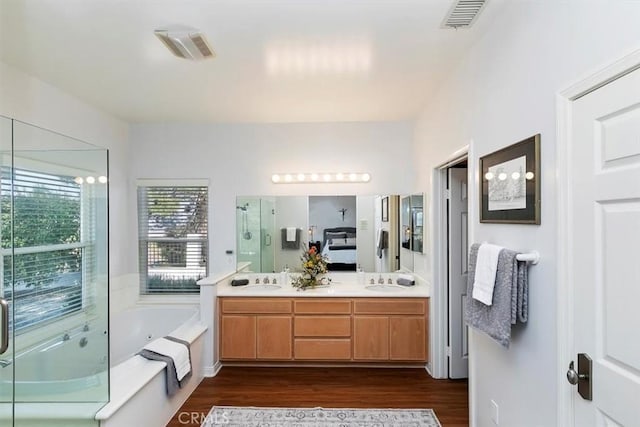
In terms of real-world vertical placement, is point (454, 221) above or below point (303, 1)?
below

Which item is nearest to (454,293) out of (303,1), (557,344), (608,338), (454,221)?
(454,221)

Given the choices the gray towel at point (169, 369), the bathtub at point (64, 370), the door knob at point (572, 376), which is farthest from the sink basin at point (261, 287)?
the door knob at point (572, 376)

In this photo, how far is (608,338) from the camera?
3.79 ft

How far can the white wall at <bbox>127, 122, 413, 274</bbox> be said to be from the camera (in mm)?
3961

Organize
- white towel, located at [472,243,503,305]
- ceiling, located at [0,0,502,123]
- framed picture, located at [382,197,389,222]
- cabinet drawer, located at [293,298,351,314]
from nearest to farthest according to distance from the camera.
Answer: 1. white towel, located at [472,243,503,305]
2. ceiling, located at [0,0,502,123]
3. cabinet drawer, located at [293,298,351,314]
4. framed picture, located at [382,197,389,222]

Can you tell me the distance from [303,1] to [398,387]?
3127 mm

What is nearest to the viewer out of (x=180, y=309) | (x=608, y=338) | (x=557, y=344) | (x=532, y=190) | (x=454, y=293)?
(x=608, y=338)

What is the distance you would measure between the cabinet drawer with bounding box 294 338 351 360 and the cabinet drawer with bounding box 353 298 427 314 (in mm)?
373

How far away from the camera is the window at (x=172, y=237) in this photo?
4023 mm

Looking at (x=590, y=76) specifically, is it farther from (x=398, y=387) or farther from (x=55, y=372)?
(x=55, y=372)

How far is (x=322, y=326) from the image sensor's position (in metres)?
3.39

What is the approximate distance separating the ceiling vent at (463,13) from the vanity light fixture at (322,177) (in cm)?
212

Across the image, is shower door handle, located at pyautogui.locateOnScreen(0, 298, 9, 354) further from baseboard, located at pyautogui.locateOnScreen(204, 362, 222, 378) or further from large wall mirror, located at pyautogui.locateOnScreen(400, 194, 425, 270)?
large wall mirror, located at pyautogui.locateOnScreen(400, 194, 425, 270)

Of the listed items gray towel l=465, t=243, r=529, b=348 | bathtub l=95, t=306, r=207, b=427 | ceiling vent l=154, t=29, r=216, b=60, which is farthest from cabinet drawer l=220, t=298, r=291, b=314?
ceiling vent l=154, t=29, r=216, b=60
